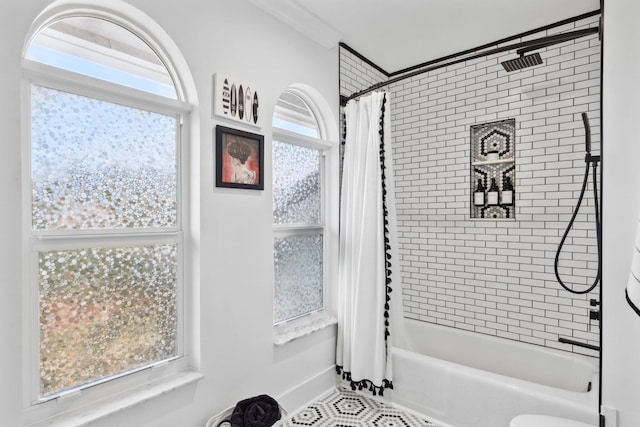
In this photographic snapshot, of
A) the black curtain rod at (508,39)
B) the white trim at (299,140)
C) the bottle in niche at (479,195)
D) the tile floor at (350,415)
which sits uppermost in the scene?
the black curtain rod at (508,39)

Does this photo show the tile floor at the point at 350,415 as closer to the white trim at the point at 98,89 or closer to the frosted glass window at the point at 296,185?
the frosted glass window at the point at 296,185

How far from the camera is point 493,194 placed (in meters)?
2.80

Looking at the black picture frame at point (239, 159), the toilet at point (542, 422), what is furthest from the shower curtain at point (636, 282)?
the black picture frame at point (239, 159)

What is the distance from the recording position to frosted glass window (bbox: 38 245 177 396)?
1389 mm

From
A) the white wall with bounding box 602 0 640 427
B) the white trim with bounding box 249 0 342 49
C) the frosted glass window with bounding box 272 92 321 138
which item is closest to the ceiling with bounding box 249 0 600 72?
the white trim with bounding box 249 0 342 49

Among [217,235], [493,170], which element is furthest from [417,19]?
[217,235]

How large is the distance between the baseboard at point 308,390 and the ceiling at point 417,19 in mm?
2461

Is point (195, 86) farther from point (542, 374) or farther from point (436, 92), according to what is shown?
point (542, 374)

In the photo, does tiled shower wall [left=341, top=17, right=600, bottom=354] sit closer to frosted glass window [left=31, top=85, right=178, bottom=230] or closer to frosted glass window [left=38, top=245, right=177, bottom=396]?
frosted glass window [left=31, top=85, right=178, bottom=230]

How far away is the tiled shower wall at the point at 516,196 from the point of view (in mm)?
2451

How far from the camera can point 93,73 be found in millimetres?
1511

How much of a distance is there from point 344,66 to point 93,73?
1862mm

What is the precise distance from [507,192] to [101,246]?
9.09 feet

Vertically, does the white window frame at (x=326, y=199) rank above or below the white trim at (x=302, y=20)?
below
